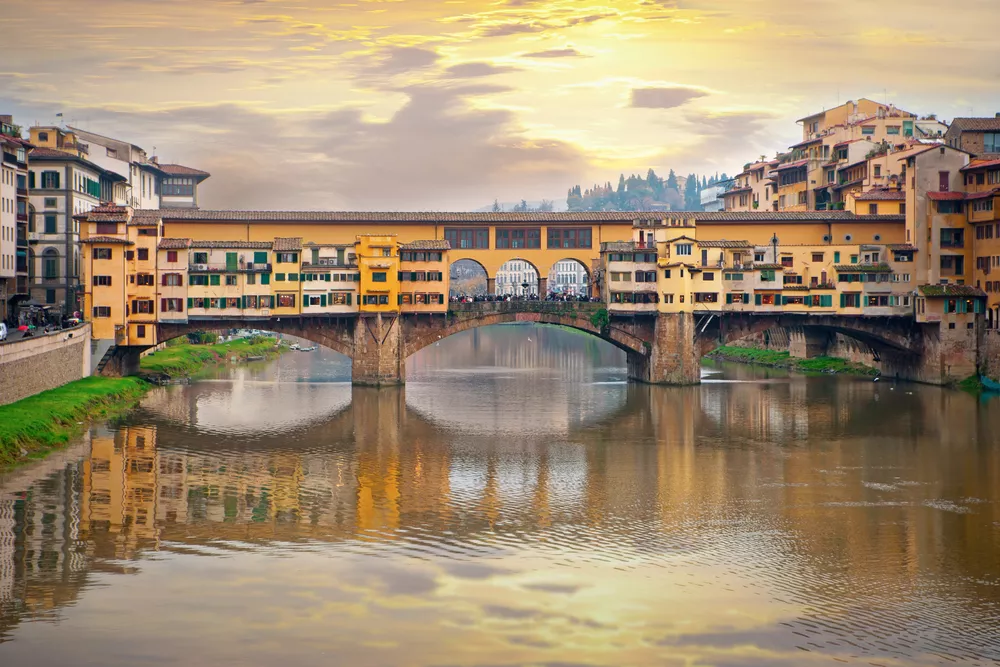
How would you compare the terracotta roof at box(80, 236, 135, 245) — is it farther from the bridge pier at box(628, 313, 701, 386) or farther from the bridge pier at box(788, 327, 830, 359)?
the bridge pier at box(788, 327, 830, 359)

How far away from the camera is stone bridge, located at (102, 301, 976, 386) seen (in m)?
71.3

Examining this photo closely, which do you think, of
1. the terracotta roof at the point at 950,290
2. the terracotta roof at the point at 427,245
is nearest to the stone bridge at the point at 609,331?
the terracotta roof at the point at 950,290

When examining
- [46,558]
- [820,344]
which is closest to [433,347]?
[820,344]

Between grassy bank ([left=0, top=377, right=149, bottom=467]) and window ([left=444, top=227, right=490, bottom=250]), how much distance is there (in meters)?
21.2

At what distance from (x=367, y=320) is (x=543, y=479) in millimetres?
30113

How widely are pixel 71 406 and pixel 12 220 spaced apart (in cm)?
2203

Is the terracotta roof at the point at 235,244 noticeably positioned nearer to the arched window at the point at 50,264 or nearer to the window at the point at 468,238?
the window at the point at 468,238

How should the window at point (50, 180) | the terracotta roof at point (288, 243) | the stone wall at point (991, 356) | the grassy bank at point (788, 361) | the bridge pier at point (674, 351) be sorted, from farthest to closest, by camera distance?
the grassy bank at point (788, 361), the window at point (50, 180), the bridge pier at point (674, 351), the terracotta roof at point (288, 243), the stone wall at point (991, 356)

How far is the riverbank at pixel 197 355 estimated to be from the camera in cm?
7531

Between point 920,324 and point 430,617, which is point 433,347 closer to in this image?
point 920,324

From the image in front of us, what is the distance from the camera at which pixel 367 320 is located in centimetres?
7100

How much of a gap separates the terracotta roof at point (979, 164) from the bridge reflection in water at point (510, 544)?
21768 millimetres

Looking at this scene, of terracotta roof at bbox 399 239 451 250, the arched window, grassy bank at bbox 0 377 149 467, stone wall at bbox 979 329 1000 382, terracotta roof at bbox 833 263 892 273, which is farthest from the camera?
the arched window

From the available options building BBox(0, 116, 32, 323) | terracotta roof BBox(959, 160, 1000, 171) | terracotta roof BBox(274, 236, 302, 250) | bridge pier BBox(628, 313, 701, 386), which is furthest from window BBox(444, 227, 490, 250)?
terracotta roof BBox(959, 160, 1000, 171)
